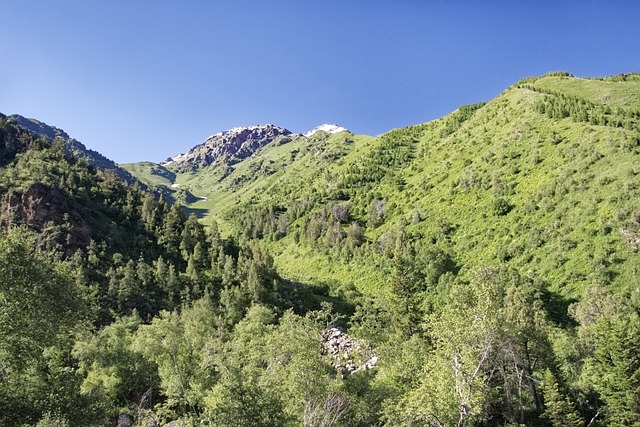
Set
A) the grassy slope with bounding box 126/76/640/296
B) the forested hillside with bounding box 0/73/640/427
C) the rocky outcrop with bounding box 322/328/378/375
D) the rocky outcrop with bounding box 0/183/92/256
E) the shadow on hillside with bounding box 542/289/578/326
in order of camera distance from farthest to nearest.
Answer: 1. the rocky outcrop with bounding box 0/183/92/256
2. the grassy slope with bounding box 126/76/640/296
3. the shadow on hillside with bounding box 542/289/578/326
4. the rocky outcrop with bounding box 322/328/378/375
5. the forested hillside with bounding box 0/73/640/427

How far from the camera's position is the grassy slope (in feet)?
266

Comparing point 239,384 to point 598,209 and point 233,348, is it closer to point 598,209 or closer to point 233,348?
point 233,348

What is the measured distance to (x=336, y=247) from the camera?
457ft

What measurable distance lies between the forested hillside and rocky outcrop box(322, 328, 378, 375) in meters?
0.38

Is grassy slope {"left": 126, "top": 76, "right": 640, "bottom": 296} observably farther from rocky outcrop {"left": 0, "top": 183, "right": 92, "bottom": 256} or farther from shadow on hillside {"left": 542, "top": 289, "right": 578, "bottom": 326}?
rocky outcrop {"left": 0, "top": 183, "right": 92, "bottom": 256}

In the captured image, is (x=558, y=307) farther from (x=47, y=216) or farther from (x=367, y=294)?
(x=47, y=216)

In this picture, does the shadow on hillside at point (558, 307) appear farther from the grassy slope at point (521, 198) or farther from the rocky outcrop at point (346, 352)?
the rocky outcrop at point (346, 352)

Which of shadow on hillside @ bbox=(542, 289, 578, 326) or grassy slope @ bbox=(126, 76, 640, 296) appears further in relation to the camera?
grassy slope @ bbox=(126, 76, 640, 296)

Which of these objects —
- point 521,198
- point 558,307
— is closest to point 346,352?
point 558,307

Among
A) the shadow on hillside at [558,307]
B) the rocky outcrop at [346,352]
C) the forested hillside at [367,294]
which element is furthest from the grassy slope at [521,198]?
the rocky outcrop at [346,352]

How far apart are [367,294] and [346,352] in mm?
42146

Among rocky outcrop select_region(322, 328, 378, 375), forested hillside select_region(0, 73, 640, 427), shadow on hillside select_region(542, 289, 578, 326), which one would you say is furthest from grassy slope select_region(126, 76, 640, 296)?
rocky outcrop select_region(322, 328, 378, 375)

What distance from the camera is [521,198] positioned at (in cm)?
10812

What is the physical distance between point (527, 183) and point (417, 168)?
6565cm
